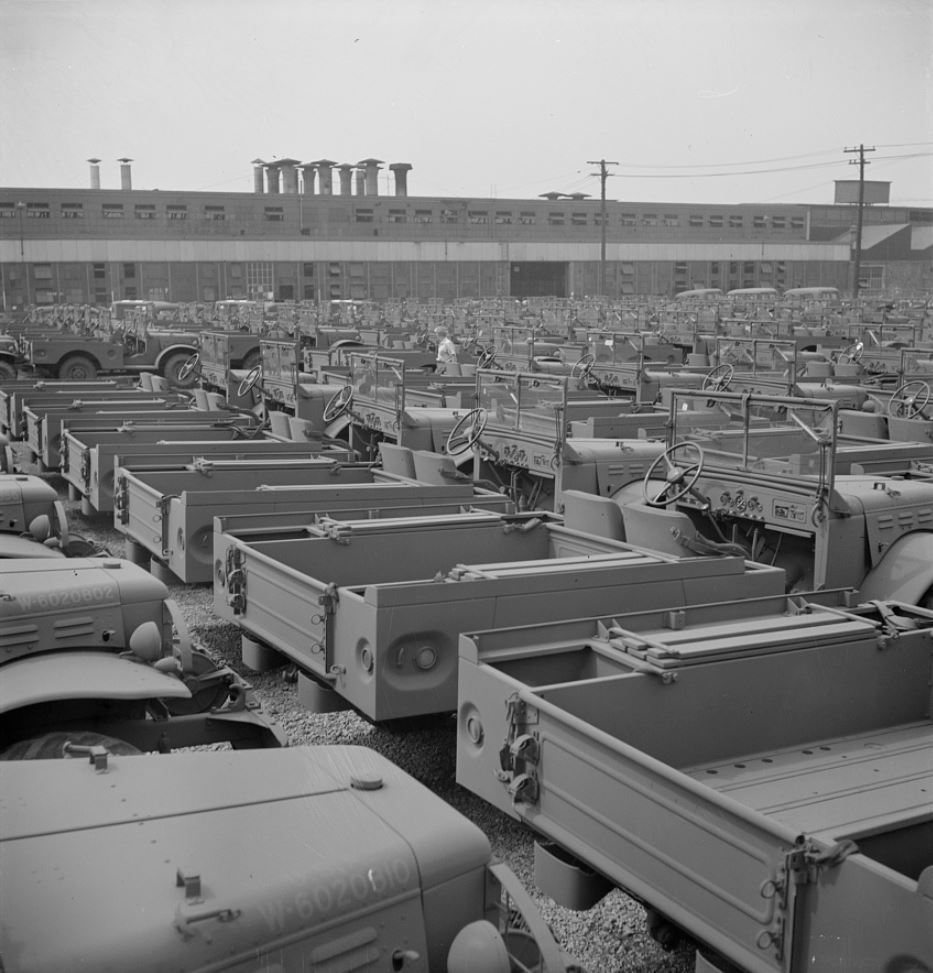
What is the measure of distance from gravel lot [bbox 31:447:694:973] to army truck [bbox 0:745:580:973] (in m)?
1.84

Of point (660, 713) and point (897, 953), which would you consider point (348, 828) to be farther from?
point (660, 713)

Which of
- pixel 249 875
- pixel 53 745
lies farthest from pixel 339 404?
pixel 249 875

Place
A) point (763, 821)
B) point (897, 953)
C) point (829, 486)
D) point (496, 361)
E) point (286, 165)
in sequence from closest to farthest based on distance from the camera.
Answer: point (897, 953), point (763, 821), point (829, 486), point (496, 361), point (286, 165)

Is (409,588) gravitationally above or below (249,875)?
below

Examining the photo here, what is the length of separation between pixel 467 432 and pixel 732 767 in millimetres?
7613

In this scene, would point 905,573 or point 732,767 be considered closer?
point 732,767

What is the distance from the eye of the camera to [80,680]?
4.52 metres

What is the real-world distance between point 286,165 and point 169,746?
56724 millimetres

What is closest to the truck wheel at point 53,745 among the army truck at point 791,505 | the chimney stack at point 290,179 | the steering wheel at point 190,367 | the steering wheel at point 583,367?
the army truck at point 791,505

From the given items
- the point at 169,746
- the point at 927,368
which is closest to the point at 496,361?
the point at 927,368

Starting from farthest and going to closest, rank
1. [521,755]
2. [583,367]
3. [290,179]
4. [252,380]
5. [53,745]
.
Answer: [290,179] → [583,367] → [252,380] → [53,745] → [521,755]

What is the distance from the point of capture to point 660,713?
4.41 metres

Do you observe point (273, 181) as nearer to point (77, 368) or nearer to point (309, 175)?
point (309, 175)

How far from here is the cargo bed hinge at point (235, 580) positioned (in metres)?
6.51
